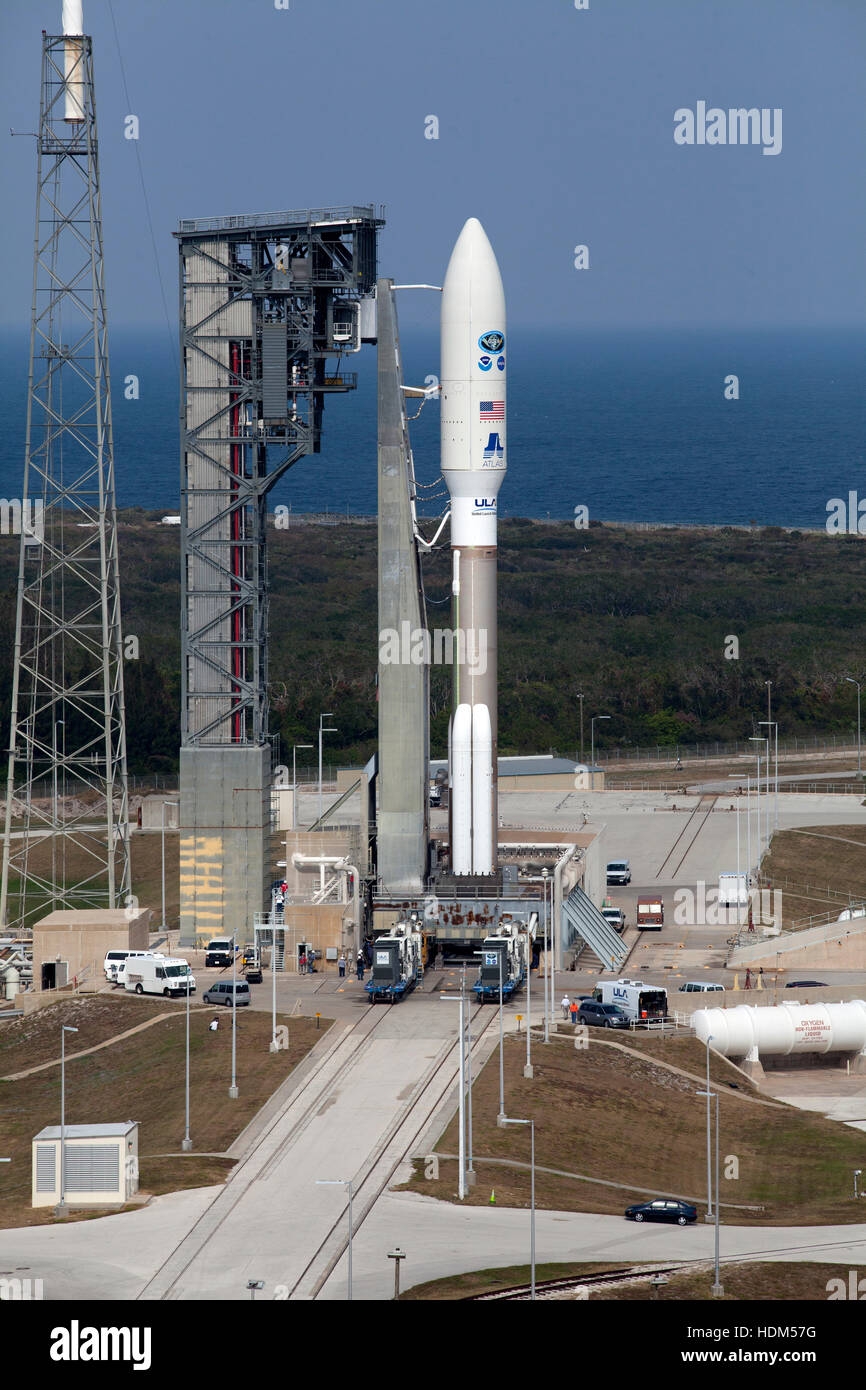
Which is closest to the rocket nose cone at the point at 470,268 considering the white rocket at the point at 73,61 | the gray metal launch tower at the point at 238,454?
the gray metal launch tower at the point at 238,454

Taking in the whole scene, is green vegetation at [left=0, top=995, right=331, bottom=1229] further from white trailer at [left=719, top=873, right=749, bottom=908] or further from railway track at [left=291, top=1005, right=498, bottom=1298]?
white trailer at [left=719, top=873, right=749, bottom=908]

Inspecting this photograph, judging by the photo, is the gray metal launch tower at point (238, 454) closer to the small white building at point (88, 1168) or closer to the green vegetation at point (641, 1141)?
the green vegetation at point (641, 1141)

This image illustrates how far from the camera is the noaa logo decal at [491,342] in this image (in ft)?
285

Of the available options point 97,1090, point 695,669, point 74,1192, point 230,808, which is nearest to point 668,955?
point 230,808

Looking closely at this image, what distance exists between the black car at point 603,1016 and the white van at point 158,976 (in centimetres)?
1455

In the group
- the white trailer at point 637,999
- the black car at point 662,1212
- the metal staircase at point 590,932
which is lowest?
the black car at point 662,1212

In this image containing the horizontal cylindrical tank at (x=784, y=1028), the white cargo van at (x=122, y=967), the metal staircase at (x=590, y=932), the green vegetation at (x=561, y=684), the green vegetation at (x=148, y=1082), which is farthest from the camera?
the green vegetation at (x=561, y=684)

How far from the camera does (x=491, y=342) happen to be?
87.1m

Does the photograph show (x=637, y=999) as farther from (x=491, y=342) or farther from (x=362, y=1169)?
(x=491, y=342)

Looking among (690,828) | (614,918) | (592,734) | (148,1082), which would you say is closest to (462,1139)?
(148,1082)

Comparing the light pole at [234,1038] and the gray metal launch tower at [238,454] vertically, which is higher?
the gray metal launch tower at [238,454]

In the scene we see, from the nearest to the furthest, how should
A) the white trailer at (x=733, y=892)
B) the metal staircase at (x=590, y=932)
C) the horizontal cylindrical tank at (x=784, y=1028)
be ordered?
the horizontal cylindrical tank at (x=784, y=1028)
the metal staircase at (x=590, y=932)
the white trailer at (x=733, y=892)

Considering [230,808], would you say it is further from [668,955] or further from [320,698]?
[320,698]
